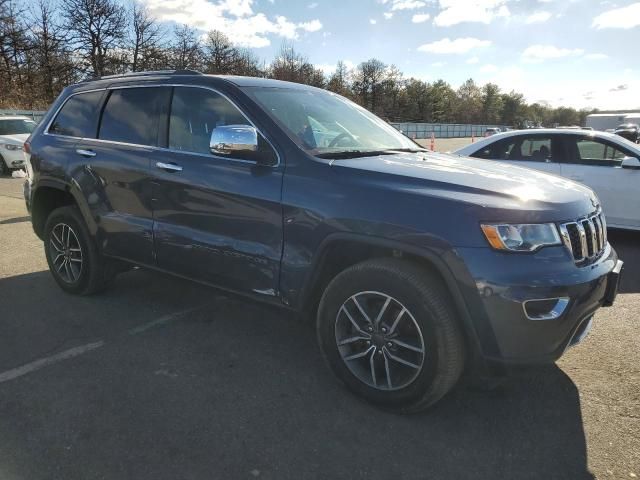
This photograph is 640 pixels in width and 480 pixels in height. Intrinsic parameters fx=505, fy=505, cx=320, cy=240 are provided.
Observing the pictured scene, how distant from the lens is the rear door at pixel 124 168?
12.5ft

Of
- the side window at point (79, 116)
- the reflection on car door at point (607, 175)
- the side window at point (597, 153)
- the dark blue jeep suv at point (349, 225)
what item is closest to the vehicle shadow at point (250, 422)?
the dark blue jeep suv at point (349, 225)

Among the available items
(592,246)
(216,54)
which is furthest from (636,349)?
(216,54)

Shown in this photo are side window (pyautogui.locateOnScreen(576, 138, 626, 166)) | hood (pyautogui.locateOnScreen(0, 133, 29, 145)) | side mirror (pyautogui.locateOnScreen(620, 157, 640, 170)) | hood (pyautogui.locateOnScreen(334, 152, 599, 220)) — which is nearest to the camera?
hood (pyautogui.locateOnScreen(334, 152, 599, 220))

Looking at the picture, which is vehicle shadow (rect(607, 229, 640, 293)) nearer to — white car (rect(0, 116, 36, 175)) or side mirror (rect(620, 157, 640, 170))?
side mirror (rect(620, 157, 640, 170))

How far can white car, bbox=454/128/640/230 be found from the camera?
6633 millimetres

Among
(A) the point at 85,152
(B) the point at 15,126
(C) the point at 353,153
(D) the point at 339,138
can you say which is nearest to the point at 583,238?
(C) the point at 353,153

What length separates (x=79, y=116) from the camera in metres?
4.47

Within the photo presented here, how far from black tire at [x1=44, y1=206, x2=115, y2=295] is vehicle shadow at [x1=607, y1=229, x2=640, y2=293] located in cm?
488

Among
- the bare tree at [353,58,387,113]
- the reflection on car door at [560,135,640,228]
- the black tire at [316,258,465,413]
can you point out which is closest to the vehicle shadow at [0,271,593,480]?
the black tire at [316,258,465,413]

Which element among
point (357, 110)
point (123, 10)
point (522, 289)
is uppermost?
point (123, 10)

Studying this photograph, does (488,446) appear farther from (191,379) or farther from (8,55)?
(8,55)

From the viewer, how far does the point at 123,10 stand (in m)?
42.9

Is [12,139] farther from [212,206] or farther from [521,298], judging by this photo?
[521,298]

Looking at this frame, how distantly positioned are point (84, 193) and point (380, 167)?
2707 mm
